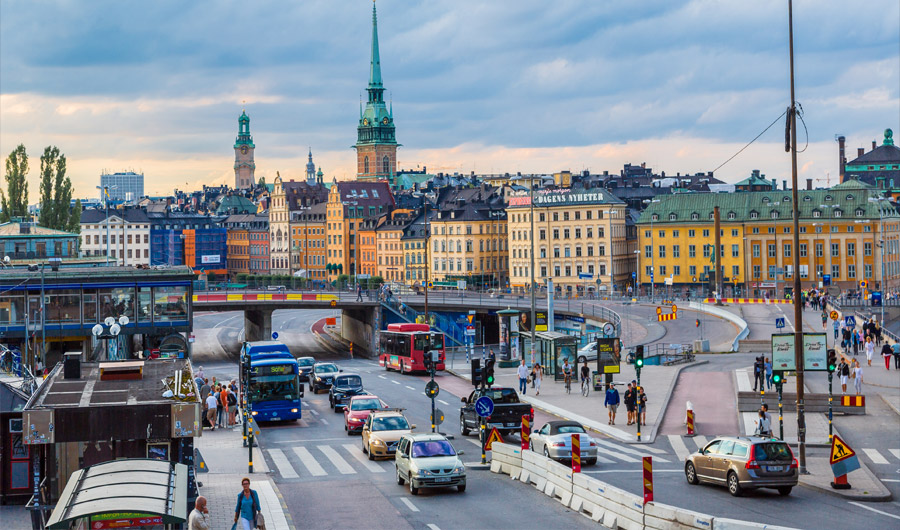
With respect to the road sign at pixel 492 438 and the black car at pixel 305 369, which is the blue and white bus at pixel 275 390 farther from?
the black car at pixel 305 369

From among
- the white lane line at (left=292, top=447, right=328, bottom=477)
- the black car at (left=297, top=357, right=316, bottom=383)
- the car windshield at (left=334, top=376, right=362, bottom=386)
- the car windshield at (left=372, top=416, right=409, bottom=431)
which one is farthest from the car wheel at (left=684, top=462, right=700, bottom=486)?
the black car at (left=297, top=357, right=316, bottom=383)

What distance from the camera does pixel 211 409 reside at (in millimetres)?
45500

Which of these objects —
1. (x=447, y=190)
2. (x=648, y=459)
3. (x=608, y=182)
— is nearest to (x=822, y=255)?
(x=608, y=182)

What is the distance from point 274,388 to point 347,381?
6.56 metres

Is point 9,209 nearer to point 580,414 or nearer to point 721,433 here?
point 580,414

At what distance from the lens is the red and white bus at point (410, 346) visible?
2758 inches

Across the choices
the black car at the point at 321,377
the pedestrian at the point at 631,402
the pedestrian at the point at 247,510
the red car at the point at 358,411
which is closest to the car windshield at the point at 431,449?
the pedestrian at the point at 247,510

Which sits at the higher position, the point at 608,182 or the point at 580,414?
the point at 608,182

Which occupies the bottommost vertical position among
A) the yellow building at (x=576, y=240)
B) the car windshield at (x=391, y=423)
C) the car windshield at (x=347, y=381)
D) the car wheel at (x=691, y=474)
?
the car wheel at (x=691, y=474)

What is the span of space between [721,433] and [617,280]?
111m

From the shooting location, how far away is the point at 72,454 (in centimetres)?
2312

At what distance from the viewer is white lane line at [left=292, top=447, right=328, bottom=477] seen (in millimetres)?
35969

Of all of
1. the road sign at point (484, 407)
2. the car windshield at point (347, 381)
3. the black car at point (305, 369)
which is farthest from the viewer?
the black car at point (305, 369)

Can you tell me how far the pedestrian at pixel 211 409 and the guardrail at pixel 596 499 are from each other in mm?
13531
